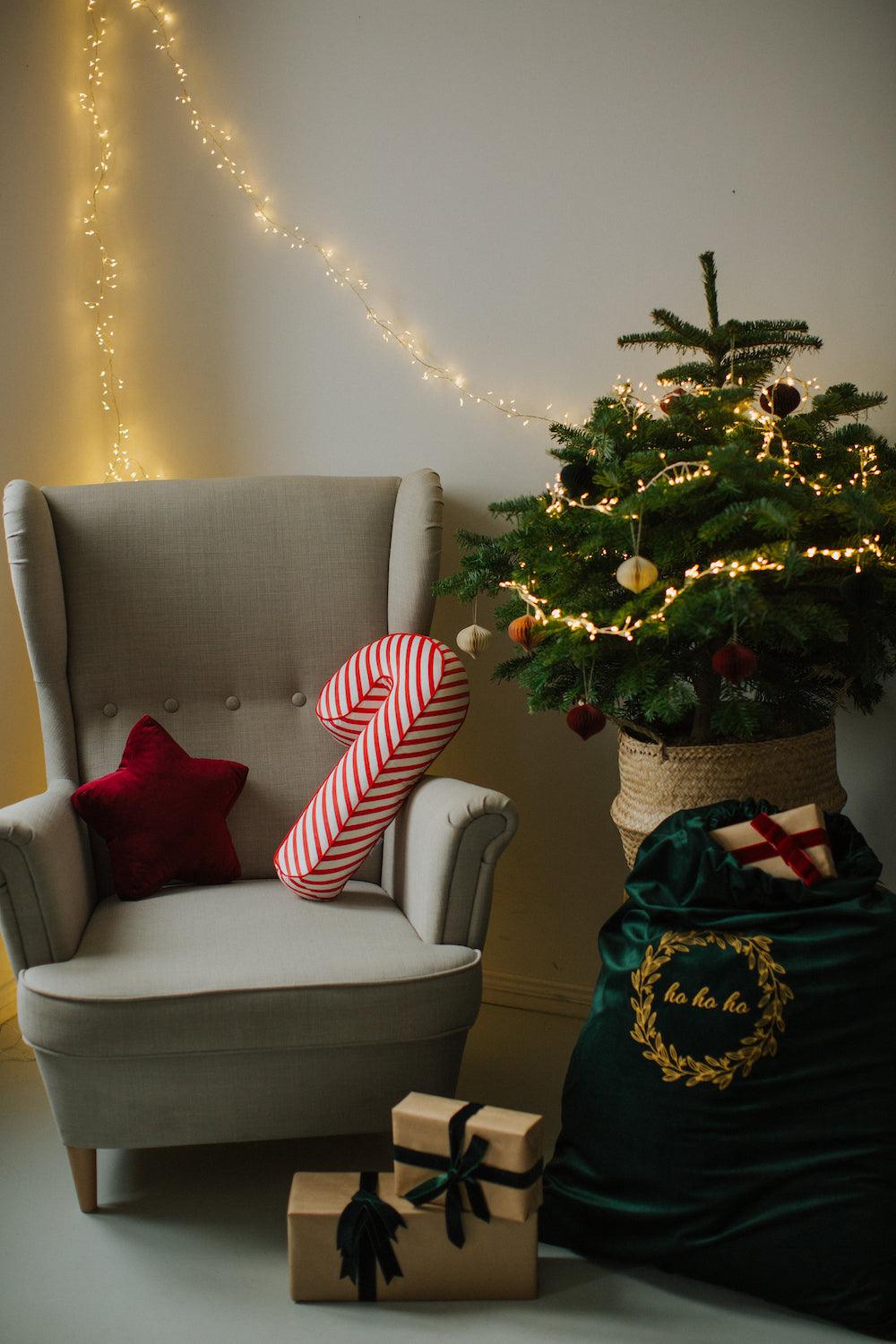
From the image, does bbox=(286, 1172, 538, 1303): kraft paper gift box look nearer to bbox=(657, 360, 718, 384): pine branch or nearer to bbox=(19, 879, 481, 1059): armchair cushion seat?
bbox=(19, 879, 481, 1059): armchair cushion seat

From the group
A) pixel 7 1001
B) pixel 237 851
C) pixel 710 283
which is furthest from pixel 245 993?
pixel 710 283

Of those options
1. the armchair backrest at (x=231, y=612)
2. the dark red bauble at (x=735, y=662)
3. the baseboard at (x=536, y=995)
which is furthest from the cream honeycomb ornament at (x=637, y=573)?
the baseboard at (x=536, y=995)

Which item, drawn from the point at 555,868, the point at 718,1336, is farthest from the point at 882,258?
the point at 718,1336

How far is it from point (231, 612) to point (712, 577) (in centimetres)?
94

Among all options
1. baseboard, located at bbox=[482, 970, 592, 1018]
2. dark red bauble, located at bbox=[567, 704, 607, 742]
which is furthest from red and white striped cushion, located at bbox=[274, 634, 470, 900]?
baseboard, located at bbox=[482, 970, 592, 1018]

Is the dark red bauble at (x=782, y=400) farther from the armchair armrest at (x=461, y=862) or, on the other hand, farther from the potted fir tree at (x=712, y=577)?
the armchair armrest at (x=461, y=862)

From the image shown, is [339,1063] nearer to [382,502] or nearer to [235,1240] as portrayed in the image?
[235,1240]

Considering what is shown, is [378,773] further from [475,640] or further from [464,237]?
[464,237]

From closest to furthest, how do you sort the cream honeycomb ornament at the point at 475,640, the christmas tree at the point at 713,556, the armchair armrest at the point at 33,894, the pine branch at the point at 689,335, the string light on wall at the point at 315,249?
the christmas tree at the point at 713,556, the armchair armrest at the point at 33,894, the pine branch at the point at 689,335, the cream honeycomb ornament at the point at 475,640, the string light on wall at the point at 315,249

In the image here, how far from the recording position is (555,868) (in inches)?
86.1

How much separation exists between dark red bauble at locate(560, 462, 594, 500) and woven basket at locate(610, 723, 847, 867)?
15.8 inches

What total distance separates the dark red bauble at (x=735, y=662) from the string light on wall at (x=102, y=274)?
5.10 ft

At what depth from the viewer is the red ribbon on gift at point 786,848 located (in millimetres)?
1346

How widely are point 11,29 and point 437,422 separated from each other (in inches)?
45.5
